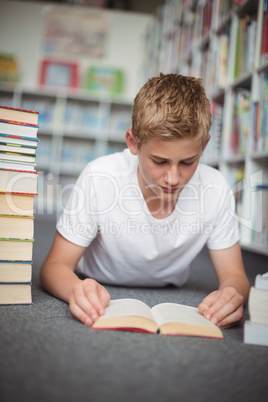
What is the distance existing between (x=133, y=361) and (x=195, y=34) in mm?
2405

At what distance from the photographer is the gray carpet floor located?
20.8 inches

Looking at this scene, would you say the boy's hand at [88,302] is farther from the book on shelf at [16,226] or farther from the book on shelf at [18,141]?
the book on shelf at [18,141]

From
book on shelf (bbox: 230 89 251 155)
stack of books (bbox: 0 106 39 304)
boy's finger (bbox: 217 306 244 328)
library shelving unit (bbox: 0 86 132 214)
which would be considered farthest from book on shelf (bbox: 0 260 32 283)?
library shelving unit (bbox: 0 86 132 214)

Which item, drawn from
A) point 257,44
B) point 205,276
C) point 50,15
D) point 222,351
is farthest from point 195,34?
point 50,15

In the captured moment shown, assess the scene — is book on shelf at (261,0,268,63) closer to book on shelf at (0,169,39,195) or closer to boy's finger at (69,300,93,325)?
book on shelf at (0,169,39,195)

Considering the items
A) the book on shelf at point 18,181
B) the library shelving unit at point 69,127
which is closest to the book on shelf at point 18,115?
the book on shelf at point 18,181

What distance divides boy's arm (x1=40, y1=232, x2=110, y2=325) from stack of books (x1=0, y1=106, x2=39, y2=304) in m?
0.10

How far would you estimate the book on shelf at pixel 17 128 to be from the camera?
894 millimetres

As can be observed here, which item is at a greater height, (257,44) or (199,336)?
(257,44)

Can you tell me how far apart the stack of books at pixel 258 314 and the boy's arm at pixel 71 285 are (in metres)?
0.29

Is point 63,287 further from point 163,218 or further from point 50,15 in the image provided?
point 50,15

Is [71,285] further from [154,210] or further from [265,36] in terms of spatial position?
[265,36]

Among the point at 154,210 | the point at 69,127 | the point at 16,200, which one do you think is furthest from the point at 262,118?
the point at 69,127

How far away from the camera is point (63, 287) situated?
0.97 metres
